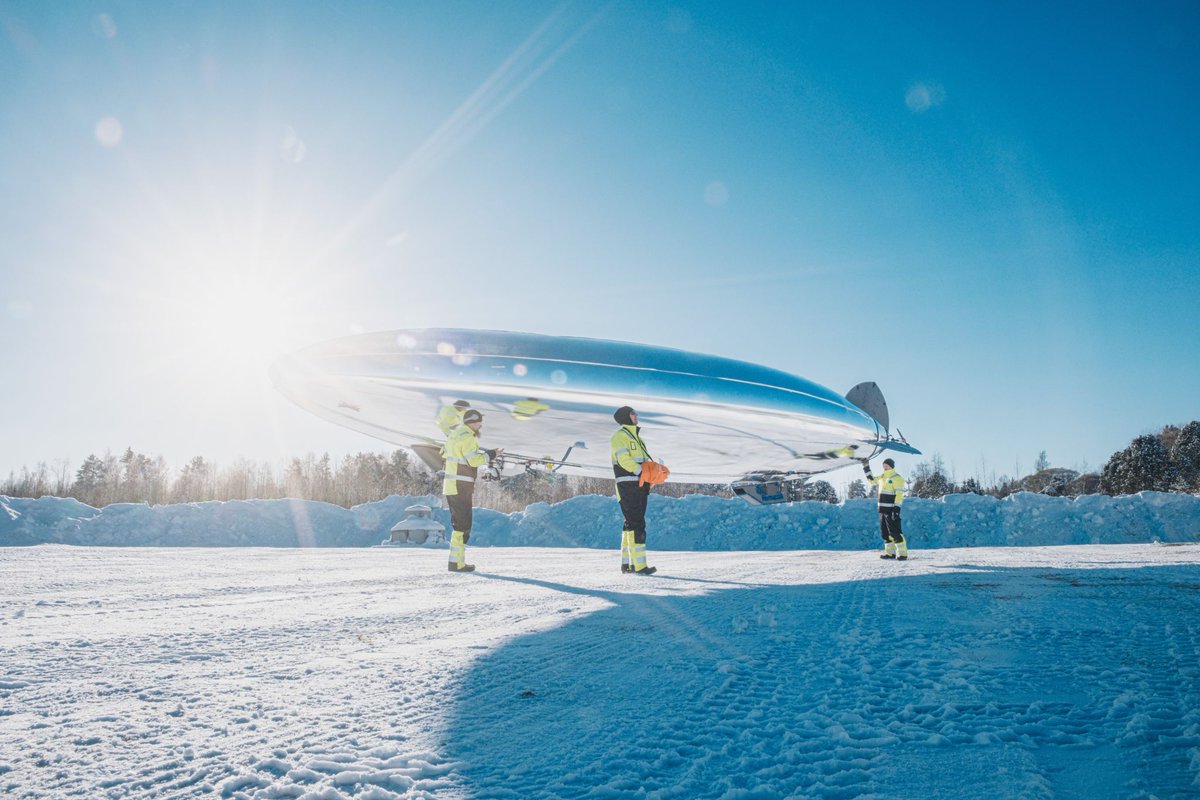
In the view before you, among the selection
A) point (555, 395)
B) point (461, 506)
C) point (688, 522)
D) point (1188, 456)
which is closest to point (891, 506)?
point (555, 395)

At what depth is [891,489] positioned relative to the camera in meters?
9.12

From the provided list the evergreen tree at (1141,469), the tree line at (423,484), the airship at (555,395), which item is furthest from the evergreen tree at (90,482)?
the evergreen tree at (1141,469)

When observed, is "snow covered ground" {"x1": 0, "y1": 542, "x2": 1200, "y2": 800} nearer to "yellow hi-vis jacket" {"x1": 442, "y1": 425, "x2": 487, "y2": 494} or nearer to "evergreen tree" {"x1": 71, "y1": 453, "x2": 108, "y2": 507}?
"yellow hi-vis jacket" {"x1": 442, "y1": 425, "x2": 487, "y2": 494}

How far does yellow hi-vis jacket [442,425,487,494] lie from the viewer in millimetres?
6453

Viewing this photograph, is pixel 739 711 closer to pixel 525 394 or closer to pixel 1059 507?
pixel 525 394

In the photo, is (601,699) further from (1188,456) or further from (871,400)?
(1188,456)

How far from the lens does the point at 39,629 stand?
2723mm

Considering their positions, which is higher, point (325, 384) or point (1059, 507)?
point (325, 384)

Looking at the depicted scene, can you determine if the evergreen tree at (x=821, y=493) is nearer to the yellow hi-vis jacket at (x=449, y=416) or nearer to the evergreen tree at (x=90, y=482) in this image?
the yellow hi-vis jacket at (x=449, y=416)

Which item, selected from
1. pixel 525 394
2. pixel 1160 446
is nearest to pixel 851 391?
pixel 525 394

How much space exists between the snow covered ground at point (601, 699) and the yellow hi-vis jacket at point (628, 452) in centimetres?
266

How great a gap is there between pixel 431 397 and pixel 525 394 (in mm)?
1082

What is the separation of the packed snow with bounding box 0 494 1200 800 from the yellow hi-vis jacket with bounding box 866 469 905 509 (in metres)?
4.61

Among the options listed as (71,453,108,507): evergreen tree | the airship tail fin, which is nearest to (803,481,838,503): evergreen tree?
the airship tail fin
